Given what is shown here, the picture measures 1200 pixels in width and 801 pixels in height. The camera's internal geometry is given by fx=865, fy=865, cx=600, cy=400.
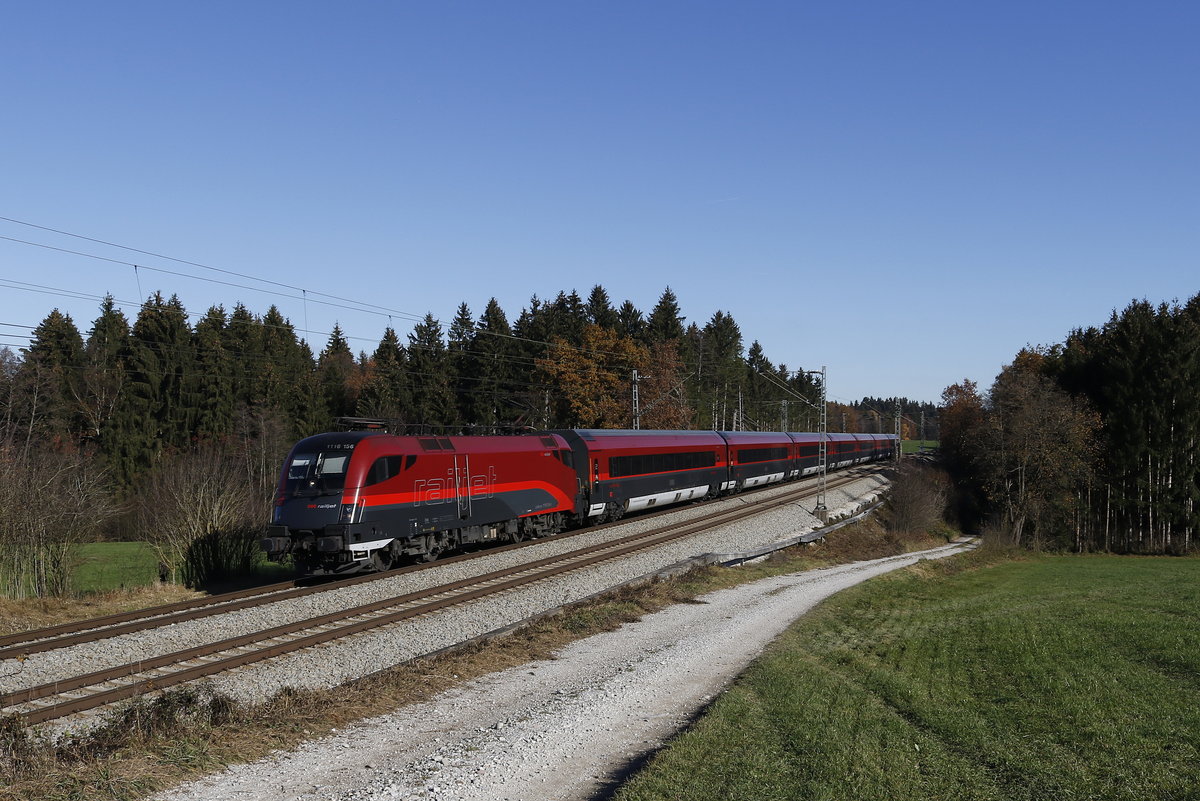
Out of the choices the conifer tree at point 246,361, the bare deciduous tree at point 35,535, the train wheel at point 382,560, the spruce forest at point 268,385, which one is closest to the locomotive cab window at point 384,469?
the train wheel at point 382,560

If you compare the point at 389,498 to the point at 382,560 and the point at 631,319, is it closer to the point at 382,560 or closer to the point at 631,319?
the point at 382,560

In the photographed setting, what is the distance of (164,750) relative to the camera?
8570 mm

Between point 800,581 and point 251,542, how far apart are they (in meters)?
15.7

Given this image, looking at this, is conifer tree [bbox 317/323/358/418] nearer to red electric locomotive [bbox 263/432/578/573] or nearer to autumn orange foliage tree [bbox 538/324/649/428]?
autumn orange foliage tree [bbox 538/324/649/428]

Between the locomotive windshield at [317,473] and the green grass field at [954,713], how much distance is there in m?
11.1

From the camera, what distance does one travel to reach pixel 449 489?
24.1 metres

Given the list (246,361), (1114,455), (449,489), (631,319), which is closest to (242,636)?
(449,489)

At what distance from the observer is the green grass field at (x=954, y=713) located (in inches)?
324

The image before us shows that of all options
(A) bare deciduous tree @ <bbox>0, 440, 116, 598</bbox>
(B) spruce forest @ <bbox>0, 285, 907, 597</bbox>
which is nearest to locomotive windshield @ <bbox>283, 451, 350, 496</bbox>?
(A) bare deciduous tree @ <bbox>0, 440, 116, 598</bbox>

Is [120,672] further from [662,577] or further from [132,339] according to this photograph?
[132,339]

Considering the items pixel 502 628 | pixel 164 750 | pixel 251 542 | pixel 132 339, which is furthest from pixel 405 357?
pixel 164 750

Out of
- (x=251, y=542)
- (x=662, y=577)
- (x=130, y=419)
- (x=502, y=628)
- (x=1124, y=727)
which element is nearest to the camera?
(x=1124, y=727)

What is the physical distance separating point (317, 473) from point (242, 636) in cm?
657

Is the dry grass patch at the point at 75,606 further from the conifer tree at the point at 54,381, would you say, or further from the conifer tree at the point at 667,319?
the conifer tree at the point at 667,319
